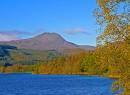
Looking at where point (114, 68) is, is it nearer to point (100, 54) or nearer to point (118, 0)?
point (100, 54)

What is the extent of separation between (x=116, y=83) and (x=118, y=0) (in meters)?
5.43

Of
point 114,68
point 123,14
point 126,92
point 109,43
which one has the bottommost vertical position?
point 126,92

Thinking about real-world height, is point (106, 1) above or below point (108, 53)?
above

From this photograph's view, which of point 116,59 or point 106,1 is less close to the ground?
point 106,1

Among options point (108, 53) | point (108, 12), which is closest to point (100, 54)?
point (108, 53)

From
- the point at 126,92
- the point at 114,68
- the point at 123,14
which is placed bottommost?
the point at 126,92

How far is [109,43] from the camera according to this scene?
79.6ft

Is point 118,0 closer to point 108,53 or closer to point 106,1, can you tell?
point 106,1

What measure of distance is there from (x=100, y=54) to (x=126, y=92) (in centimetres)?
297

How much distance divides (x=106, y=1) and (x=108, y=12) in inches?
31.9

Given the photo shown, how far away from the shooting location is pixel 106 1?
24.7 meters

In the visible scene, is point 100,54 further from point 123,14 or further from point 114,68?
point 123,14

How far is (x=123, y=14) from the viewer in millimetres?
24375

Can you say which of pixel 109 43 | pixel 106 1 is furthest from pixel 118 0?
pixel 109 43
